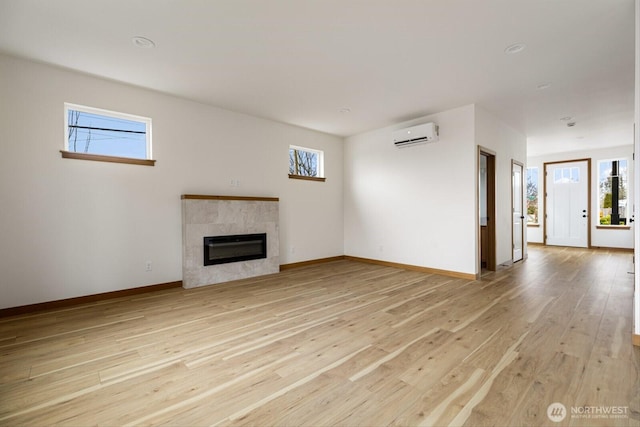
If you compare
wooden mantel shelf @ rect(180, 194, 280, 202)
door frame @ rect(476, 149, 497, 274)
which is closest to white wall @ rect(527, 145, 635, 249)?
door frame @ rect(476, 149, 497, 274)

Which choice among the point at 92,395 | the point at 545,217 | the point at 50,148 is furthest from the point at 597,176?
the point at 50,148

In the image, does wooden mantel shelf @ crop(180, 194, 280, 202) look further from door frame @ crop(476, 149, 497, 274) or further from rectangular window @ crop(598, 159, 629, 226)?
rectangular window @ crop(598, 159, 629, 226)

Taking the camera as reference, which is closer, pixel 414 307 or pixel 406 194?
pixel 414 307

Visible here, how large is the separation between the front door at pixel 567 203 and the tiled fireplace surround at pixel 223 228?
27.4 ft

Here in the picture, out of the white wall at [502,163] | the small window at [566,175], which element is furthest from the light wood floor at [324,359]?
the small window at [566,175]

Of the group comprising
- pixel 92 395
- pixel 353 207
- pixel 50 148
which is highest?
pixel 50 148

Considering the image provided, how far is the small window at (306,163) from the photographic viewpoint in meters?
5.99

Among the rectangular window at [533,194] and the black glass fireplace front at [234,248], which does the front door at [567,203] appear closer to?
the rectangular window at [533,194]

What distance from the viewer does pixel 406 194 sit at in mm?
5613

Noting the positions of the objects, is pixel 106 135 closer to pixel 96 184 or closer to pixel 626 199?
pixel 96 184

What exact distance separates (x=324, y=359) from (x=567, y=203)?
9.53 m

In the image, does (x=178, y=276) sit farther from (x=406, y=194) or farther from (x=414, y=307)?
(x=406, y=194)

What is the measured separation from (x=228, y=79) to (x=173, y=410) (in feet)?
11.7

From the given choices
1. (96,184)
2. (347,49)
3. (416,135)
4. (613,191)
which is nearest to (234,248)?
(96,184)
